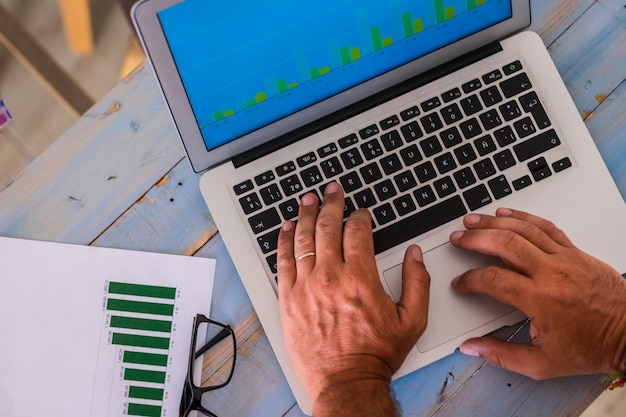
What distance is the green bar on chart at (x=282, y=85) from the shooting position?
76 cm

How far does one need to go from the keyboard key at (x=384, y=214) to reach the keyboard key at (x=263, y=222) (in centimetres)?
12

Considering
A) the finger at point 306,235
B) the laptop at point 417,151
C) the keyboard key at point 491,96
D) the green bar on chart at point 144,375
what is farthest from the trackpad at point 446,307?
the green bar on chart at point 144,375

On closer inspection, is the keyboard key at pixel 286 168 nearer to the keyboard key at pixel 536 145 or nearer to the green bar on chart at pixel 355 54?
the green bar on chart at pixel 355 54

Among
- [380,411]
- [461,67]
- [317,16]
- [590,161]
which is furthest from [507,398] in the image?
[317,16]

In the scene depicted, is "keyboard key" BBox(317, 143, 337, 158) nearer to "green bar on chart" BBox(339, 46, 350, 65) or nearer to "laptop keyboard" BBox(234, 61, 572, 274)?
"laptop keyboard" BBox(234, 61, 572, 274)

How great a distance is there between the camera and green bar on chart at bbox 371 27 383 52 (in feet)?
2.52

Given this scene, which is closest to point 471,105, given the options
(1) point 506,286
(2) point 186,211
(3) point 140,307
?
(1) point 506,286

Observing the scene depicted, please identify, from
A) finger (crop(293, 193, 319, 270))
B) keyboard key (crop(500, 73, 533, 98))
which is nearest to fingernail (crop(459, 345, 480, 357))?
finger (crop(293, 193, 319, 270))

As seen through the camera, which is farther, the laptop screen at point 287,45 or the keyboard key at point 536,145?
the keyboard key at point 536,145

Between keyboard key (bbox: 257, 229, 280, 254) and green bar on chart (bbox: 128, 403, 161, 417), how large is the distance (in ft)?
0.80

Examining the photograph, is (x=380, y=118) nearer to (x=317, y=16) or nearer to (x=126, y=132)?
(x=317, y=16)

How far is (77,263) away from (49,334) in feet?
0.31

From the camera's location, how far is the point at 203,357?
0.82 meters

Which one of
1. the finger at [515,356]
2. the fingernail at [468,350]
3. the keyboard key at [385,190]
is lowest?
the finger at [515,356]
